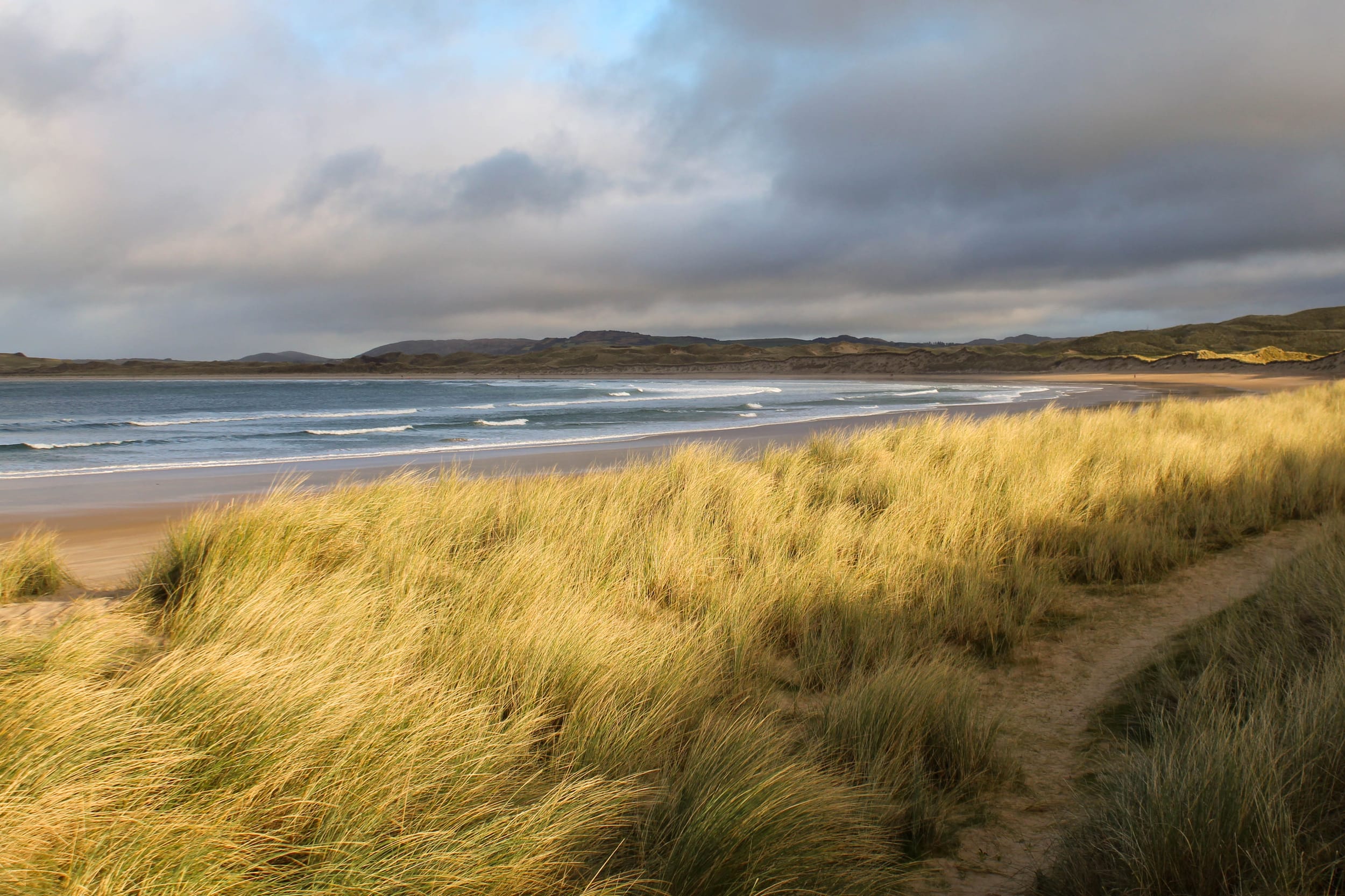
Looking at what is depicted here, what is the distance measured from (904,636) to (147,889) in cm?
396

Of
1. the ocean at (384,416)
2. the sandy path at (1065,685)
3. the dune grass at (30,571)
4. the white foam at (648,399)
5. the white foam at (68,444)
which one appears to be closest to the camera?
the sandy path at (1065,685)

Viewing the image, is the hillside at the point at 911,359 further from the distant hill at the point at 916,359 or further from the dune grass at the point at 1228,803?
the dune grass at the point at 1228,803

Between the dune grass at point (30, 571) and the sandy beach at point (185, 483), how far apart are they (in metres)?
0.55

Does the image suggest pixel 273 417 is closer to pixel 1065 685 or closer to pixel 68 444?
pixel 68 444

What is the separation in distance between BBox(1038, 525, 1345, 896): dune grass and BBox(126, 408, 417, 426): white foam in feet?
107

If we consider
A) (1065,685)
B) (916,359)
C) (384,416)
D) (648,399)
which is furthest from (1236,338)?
(1065,685)

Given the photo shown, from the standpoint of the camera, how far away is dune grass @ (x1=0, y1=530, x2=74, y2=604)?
15.7ft

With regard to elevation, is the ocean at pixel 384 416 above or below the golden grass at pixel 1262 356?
below

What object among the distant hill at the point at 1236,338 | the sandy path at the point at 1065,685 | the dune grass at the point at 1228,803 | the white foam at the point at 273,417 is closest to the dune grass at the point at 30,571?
the sandy path at the point at 1065,685

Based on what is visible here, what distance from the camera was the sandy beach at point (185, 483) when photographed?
8.14m

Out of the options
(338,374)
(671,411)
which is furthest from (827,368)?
(338,374)

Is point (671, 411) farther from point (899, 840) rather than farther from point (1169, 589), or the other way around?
point (899, 840)

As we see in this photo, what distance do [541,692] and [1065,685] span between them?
10.4 ft

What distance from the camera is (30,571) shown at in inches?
200
